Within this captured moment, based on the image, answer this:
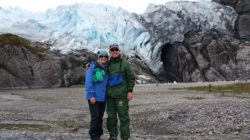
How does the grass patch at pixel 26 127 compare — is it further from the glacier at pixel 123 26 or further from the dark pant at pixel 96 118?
the glacier at pixel 123 26

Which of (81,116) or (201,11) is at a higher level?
(201,11)

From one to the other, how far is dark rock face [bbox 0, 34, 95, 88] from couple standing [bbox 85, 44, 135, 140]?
45.6 metres

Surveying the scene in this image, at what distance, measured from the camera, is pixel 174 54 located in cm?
7012

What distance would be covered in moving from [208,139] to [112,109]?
2622 millimetres

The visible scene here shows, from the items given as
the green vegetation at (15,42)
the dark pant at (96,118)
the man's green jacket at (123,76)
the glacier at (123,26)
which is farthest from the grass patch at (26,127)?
the glacier at (123,26)

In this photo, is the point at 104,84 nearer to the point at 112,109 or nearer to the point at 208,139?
the point at 112,109

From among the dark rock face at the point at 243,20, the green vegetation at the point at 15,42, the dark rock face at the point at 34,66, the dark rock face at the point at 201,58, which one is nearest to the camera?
the dark rock face at the point at 34,66

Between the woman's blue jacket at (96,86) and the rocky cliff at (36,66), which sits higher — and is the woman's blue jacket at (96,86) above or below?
above

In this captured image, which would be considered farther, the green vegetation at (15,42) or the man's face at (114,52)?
the green vegetation at (15,42)

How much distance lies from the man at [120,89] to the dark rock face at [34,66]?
45698 mm

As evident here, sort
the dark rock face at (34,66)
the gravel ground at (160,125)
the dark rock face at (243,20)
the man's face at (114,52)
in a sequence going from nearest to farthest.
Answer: the man's face at (114,52)
the gravel ground at (160,125)
the dark rock face at (34,66)
the dark rock face at (243,20)

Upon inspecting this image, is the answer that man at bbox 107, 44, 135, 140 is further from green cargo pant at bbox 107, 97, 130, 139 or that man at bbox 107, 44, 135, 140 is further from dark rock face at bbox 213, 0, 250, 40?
dark rock face at bbox 213, 0, 250, 40

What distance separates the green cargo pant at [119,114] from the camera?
401 inches

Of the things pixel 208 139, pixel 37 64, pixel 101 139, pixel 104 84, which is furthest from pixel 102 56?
pixel 37 64
